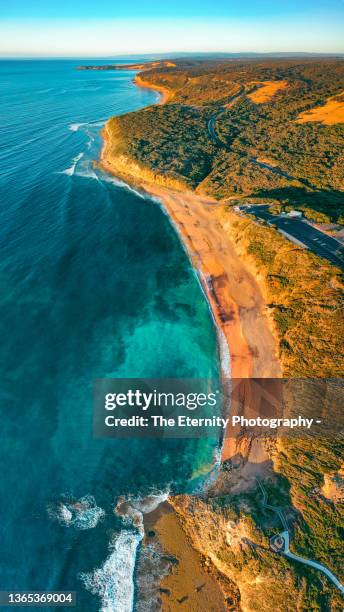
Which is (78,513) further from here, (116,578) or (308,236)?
(308,236)

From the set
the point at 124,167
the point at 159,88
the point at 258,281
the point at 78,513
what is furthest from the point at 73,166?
the point at 159,88

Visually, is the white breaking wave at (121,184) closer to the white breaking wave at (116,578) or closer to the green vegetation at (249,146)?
the green vegetation at (249,146)

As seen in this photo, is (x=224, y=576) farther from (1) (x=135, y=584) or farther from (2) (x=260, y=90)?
(2) (x=260, y=90)

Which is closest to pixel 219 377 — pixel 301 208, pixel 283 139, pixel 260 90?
pixel 301 208

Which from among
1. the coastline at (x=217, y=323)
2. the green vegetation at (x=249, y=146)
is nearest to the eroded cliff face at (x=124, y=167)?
the coastline at (x=217, y=323)

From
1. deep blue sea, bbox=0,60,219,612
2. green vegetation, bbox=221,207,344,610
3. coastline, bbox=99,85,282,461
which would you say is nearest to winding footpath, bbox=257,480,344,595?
green vegetation, bbox=221,207,344,610

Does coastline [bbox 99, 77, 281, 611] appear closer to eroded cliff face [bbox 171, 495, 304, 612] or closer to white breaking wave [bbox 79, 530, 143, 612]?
eroded cliff face [bbox 171, 495, 304, 612]

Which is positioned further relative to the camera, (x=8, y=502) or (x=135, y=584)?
(x=8, y=502)

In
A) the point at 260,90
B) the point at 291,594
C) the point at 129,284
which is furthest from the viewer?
the point at 260,90
